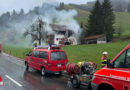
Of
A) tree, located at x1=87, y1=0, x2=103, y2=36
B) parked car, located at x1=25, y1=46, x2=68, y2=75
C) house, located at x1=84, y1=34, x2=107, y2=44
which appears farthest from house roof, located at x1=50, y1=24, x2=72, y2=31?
parked car, located at x1=25, y1=46, x2=68, y2=75

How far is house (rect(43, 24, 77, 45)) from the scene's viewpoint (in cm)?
4572

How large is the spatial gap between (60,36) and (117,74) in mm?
45962

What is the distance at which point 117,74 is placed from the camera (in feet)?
16.1

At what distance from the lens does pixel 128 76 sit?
4.59 m

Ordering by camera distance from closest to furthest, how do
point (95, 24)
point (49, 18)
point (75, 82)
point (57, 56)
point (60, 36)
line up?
point (75, 82)
point (57, 56)
point (49, 18)
point (95, 24)
point (60, 36)

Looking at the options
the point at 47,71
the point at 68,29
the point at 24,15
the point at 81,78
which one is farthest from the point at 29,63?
the point at 68,29

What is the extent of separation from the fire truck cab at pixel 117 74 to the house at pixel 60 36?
3823 cm

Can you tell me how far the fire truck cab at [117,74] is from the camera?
4.68 m

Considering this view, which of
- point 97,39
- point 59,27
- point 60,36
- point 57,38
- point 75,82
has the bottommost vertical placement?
point 75,82

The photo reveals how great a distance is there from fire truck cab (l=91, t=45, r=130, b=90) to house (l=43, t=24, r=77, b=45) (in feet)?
125

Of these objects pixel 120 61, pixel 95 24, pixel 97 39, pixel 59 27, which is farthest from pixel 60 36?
pixel 120 61

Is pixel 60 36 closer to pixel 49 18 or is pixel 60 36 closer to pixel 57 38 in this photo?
pixel 57 38

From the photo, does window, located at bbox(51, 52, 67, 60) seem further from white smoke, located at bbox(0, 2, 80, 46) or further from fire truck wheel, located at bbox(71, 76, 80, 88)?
white smoke, located at bbox(0, 2, 80, 46)

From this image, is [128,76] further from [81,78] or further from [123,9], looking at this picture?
[123,9]
